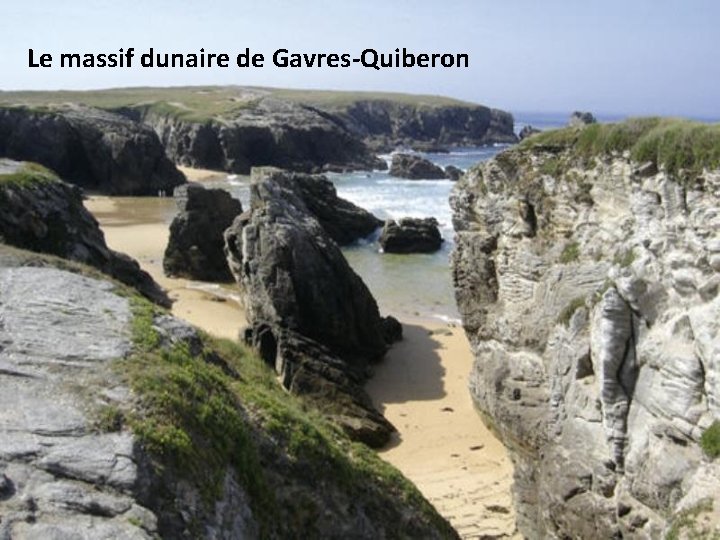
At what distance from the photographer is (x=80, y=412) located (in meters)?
7.68

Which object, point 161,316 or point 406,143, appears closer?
A: point 161,316

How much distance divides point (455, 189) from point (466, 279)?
2.41 meters

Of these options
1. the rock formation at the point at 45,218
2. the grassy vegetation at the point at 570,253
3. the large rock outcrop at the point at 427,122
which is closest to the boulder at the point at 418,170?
the large rock outcrop at the point at 427,122

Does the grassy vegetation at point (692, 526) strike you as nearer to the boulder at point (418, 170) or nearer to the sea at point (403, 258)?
the sea at point (403, 258)

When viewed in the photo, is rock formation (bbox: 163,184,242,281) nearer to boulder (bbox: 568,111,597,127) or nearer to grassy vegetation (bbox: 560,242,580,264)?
boulder (bbox: 568,111,597,127)

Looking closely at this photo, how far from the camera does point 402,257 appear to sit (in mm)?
44875

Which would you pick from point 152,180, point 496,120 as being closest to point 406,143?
point 496,120

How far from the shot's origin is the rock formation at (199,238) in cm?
3703

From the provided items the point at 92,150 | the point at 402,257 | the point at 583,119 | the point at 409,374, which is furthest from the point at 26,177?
the point at 583,119

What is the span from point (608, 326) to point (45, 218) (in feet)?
50.4

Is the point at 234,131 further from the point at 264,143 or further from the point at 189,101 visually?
the point at 189,101

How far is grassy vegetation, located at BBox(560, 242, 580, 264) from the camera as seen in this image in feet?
54.1

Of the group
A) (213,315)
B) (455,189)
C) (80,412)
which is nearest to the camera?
(80,412)

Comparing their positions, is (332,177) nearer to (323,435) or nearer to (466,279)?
(466,279)
